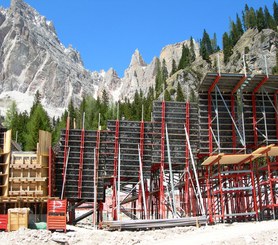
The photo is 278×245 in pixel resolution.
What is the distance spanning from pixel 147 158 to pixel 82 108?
3251 inches

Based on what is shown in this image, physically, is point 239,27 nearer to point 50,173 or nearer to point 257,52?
point 257,52

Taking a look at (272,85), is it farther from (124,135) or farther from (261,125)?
(124,135)

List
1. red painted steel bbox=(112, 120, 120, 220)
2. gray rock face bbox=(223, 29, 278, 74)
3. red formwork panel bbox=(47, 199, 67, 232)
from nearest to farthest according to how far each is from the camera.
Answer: red formwork panel bbox=(47, 199, 67, 232), red painted steel bbox=(112, 120, 120, 220), gray rock face bbox=(223, 29, 278, 74)

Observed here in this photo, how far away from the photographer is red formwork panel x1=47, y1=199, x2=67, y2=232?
1266 inches

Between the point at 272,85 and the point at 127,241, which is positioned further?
the point at 272,85

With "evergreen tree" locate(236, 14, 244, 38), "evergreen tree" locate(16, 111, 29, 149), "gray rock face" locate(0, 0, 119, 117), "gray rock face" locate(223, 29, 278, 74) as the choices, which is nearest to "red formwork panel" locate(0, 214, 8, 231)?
"evergreen tree" locate(16, 111, 29, 149)

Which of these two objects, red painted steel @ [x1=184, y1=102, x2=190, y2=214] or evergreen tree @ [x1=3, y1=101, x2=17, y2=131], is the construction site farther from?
evergreen tree @ [x1=3, y1=101, x2=17, y2=131]

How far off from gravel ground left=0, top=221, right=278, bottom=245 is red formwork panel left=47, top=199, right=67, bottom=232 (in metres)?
1.55

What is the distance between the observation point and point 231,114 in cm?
4112

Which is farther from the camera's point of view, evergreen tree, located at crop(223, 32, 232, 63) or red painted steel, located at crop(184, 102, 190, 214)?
evergreen tree, located at crop(223, 32, 232, 63)

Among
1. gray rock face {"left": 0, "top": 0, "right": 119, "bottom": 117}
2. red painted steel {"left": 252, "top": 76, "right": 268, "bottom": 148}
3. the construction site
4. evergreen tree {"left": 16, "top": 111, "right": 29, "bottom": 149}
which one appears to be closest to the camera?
the construction site

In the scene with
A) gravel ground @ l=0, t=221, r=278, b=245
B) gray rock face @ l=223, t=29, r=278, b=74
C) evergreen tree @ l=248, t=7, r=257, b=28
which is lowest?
gravel ground @ l=0, t=221, r=278, b=245

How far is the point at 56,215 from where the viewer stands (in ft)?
107

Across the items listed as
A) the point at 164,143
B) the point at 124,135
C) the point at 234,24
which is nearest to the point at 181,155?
the point at 164,143
